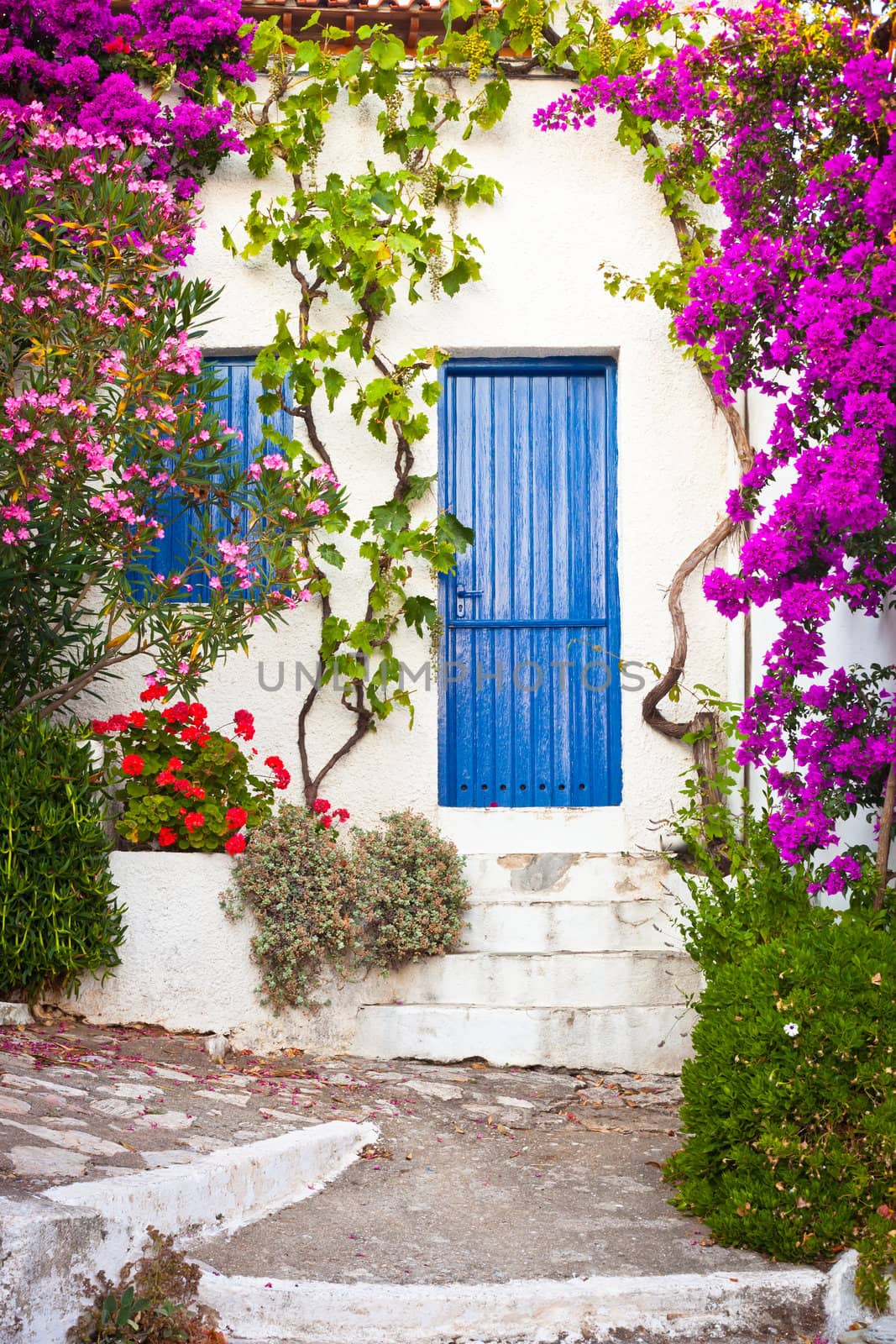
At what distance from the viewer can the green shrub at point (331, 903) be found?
503 cm

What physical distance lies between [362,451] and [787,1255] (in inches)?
171

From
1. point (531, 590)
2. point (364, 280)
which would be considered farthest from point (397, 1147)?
point (364, 280)

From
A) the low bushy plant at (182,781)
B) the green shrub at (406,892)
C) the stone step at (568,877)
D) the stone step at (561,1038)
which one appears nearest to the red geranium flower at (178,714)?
the low bushy plant at (182,781)

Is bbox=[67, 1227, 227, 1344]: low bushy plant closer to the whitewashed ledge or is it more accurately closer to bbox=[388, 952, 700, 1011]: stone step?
the whitewashed ledge

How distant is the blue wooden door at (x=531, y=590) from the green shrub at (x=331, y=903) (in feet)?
3.07

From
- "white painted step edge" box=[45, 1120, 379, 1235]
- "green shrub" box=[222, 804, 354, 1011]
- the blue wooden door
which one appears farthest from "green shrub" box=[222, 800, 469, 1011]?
"white painted step edge" box=[45, 1120, 379, 1235]

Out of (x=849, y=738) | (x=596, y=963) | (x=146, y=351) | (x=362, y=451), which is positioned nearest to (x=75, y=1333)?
(x=849, y=738)

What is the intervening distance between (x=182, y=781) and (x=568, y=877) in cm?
183

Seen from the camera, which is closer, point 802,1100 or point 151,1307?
point 151,1307

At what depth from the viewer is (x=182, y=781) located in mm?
5258

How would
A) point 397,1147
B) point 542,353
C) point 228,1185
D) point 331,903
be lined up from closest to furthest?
point 228,1185
point 397,1147
point 331,903
point 542,353

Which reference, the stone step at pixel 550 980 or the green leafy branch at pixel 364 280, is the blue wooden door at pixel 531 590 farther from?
the stone step at pixel 550 980

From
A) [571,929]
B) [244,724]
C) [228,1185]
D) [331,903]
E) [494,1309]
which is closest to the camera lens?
[494,1309]

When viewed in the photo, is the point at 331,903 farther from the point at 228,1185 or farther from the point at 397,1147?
the point at 228,1185
